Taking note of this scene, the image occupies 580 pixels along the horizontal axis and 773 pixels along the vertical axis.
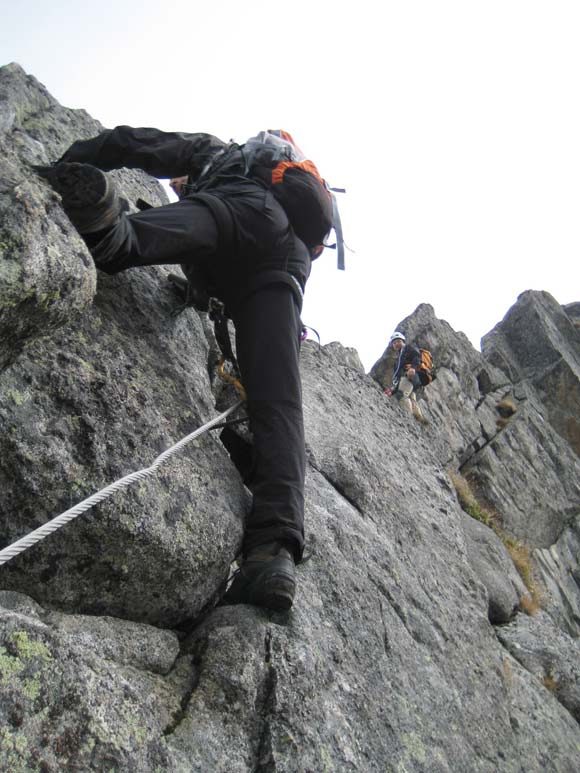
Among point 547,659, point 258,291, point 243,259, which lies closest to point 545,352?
point 547,659

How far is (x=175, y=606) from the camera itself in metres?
4.30

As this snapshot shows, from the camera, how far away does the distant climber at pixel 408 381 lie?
17188 mm

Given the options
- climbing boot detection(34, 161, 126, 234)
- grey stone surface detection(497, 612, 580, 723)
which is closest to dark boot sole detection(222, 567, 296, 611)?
climbing boot detection(34, 161, 126, 234)

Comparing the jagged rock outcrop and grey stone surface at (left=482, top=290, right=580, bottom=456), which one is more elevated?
grey stone surface at (left=482, top=290, right=580, bottom=456)

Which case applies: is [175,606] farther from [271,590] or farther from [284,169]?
[284,169]

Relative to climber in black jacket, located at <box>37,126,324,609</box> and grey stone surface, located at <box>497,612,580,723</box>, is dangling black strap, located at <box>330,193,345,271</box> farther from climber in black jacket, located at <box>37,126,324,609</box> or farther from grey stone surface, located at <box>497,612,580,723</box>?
grey stone surface, located at <box>497,612,580,723</box>

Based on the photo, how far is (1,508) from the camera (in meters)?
3.58

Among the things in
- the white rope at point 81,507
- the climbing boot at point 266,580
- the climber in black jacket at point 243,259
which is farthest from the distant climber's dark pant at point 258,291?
the white rope at point 81,507

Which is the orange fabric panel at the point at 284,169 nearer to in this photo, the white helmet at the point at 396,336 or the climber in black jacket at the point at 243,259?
the climber in black jacket at the point at 243,259

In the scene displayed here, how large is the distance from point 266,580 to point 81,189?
2.65 meters

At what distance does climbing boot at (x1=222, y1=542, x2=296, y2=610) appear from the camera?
4457 mm

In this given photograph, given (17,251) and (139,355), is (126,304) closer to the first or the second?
(139,355)

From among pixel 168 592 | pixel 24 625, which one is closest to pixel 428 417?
pixel 168 592

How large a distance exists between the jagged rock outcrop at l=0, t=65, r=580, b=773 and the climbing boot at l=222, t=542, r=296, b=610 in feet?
0.37
